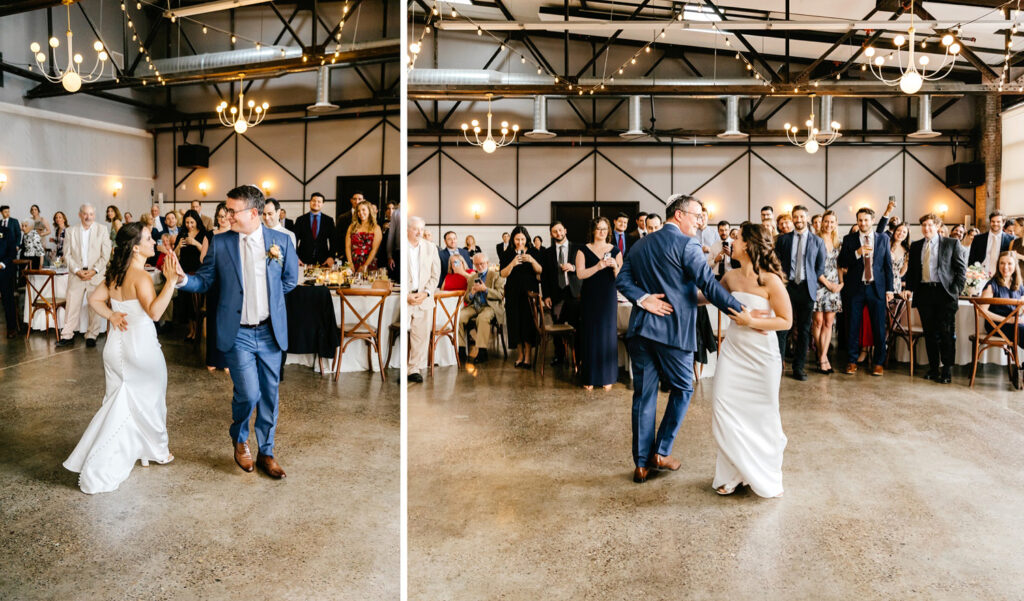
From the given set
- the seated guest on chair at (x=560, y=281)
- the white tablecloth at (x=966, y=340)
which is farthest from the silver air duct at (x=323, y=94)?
the white tablecloth at (x=966, y=340)

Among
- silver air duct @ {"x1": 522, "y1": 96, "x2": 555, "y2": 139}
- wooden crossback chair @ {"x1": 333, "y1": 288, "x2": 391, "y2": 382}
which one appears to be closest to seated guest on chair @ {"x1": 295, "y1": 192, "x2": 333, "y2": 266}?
wooden crossback chair @ {"x1": 333, "y1": 288, "x2": 391, "y2": 382}

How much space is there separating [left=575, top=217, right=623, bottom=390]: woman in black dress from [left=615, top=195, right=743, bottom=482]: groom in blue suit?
64.6 inches

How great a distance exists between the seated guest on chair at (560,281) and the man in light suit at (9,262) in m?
4.60

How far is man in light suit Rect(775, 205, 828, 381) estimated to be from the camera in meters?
5.97

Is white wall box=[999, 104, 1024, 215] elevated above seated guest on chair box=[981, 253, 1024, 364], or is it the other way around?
white wall box=[999, 104, 1024, 215]

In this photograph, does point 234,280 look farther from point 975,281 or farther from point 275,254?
point 975,281

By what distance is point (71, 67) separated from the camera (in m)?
1.54

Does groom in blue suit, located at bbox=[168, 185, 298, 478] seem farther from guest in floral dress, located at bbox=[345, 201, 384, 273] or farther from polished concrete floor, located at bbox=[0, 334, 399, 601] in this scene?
guest in floral dress, located at bbox=[345, 201, 384, 273]

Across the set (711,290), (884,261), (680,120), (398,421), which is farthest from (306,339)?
(680,120)

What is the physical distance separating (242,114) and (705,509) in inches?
103

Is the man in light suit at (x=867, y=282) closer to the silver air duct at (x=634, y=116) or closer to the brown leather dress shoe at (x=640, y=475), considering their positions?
the brown leather dress shoe at (x=640, y=475)

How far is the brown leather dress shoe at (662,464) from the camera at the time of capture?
11.7 ft

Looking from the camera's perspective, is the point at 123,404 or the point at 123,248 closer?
the point at 123,248

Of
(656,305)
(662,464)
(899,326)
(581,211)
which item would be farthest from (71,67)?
(581,211)
